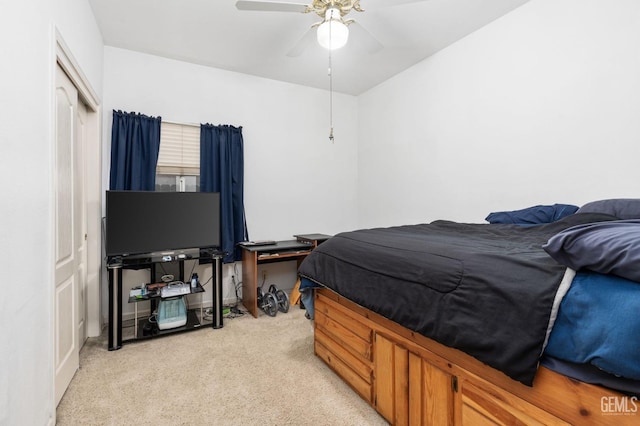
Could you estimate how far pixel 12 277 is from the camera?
1191 mm

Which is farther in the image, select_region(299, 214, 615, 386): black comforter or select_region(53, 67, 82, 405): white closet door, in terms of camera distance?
select_region(53, 67, 82, 405): white closet door

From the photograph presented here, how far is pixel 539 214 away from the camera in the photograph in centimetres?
224

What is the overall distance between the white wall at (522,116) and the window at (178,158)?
2.48 meters

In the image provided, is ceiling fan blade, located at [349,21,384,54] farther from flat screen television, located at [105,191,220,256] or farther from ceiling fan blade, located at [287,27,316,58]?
flat screen television, located at [105,191,220,256]

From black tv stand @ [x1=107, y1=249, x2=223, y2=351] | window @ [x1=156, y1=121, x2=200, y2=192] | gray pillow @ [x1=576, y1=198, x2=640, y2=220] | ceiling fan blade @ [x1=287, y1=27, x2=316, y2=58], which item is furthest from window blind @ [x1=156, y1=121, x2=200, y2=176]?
gray pillow @ [x1=576, y1=198, x2=640, y2=220]

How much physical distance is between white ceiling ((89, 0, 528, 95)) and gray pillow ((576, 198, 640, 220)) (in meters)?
1.83

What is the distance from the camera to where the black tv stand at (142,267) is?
8.36 ft

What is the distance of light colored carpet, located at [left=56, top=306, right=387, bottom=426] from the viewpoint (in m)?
1.73

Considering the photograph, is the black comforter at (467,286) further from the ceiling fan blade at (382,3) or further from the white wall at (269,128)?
the white wall at (269,128)

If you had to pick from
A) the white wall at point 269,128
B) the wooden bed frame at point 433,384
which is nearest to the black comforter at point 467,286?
the wooden bed frame at point 433,384

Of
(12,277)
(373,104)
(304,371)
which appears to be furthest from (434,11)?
(12,277)

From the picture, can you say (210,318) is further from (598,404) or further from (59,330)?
(598,404)

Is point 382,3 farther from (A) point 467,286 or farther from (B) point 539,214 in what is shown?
(A) point 467,286

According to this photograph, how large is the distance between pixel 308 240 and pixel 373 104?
222 cm
